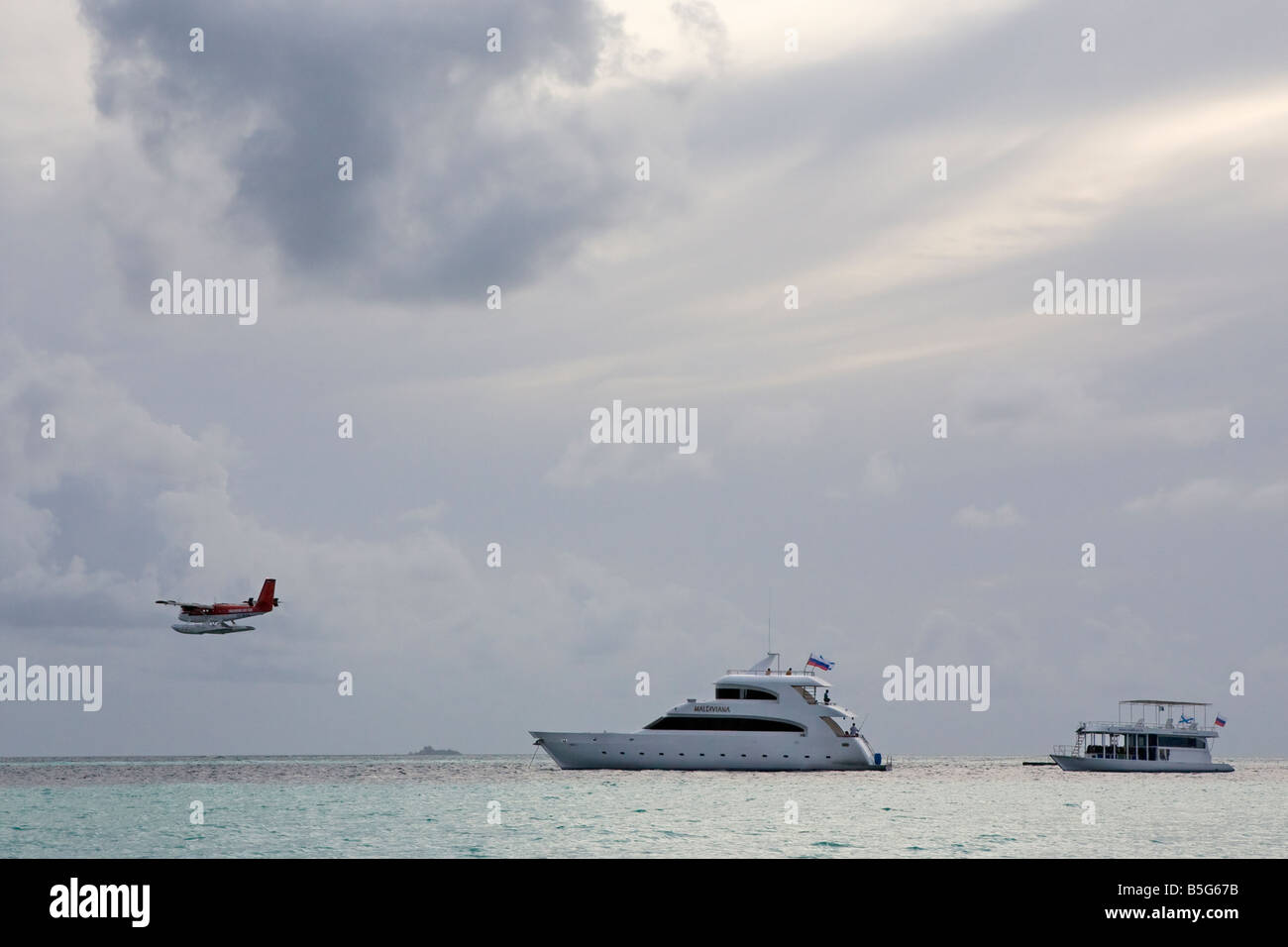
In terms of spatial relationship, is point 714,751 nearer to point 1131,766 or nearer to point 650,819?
point 650,819

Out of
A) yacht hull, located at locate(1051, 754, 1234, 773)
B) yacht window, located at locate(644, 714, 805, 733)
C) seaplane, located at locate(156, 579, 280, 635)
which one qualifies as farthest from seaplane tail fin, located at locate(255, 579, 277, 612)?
yacht hull, located at locate(1051, 754, 1234, 773)

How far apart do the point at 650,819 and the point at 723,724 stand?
29.3m

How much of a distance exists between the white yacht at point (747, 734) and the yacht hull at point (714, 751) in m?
0.06

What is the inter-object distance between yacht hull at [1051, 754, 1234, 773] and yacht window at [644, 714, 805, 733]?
3054cm

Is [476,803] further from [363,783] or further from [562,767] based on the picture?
[562,767]

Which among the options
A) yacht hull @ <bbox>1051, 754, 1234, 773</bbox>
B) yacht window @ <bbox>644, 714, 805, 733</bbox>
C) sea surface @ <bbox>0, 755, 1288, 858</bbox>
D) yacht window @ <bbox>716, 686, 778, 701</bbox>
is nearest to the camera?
sea surface @ <bbox>0, 755, 1288, 858</bbox>

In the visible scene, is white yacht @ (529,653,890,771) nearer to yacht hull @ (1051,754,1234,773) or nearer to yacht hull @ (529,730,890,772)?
yacht hull @ (529,730,890,772)

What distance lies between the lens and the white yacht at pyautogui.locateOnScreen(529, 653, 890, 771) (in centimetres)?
7038

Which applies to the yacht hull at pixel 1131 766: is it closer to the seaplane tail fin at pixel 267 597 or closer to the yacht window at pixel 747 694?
the yacht window at pixel 747 694

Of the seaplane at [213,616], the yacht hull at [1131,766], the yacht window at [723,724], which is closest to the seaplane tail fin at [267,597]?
the seaplane at [213,616]
